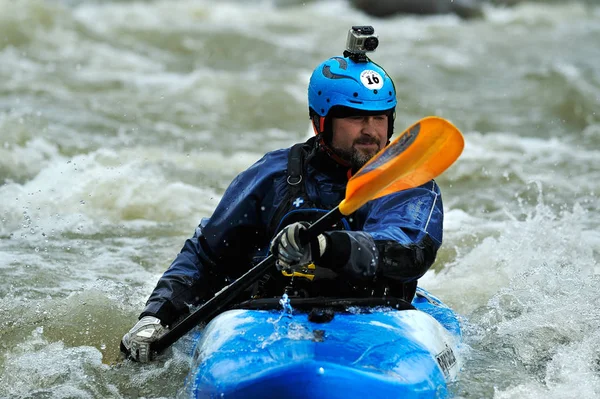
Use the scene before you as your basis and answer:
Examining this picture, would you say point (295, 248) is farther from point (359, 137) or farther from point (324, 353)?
point (359, 137)

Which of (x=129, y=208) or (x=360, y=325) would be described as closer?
(x=360, y=325)

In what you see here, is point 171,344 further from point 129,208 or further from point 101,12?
point 101,12

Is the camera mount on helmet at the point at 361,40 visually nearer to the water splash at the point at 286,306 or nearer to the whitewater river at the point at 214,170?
the water splash at the point at 286,306

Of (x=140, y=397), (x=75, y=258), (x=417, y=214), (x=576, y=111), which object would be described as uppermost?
(x=417, y=214)

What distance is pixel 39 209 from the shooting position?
6906 millimetres

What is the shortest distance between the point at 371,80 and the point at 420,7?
18470 mm

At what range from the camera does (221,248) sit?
4.11 meters

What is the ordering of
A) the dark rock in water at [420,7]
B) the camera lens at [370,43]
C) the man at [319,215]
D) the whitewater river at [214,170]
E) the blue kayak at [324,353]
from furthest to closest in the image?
the dark rock in water at [420,7] → the whitewater river at [214,170] → the camera lens at [370,43] → the man at [319,215] → the blue kayak at [324,353]

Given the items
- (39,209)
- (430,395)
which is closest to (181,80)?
(39,209)

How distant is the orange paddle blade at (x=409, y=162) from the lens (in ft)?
10.8

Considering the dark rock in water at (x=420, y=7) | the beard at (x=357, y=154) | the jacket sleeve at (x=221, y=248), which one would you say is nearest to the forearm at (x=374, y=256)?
the beard at (x=357, y=154)

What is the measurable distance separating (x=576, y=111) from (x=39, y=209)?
682cm

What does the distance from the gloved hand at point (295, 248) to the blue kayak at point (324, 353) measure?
0.23 metres

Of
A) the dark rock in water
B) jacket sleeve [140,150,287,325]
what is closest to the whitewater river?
jacket sleeve [140,150,287,325]
